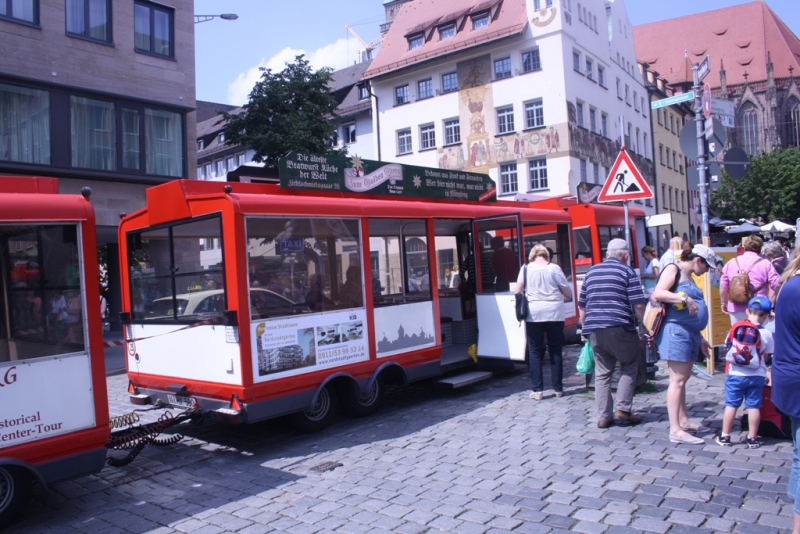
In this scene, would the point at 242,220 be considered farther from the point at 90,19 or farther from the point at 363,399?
the point at 90,19

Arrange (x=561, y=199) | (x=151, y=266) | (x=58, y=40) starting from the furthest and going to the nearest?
1. (x=58, y=40)
2. (x=561, y=199)
3. (x=151, y=266)

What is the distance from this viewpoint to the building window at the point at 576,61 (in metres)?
34.1

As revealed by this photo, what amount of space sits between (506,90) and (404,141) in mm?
7021

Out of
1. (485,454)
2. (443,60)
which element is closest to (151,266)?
(485,454)

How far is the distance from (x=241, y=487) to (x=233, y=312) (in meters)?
1.55

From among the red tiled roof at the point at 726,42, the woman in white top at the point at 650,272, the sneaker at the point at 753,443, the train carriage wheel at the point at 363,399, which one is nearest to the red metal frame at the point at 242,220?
the train carriage wheel at the point at 363,399

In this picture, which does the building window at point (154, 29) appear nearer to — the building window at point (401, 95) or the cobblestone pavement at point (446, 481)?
the cobblestone pavement at point (446, 481)

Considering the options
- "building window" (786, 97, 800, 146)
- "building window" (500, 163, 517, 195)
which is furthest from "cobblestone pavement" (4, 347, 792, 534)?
"building window" (786, 97, 800, 146)

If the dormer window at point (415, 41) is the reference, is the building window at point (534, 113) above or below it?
below

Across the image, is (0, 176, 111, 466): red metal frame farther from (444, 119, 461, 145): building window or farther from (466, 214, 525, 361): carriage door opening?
(444, 119, 461, 145): building window

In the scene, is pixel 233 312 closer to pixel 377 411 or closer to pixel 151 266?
pixel 151 266

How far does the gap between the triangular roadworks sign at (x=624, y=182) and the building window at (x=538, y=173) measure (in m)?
24.7

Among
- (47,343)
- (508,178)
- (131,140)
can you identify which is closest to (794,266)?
(47,343)

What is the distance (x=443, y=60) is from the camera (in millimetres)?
36938
